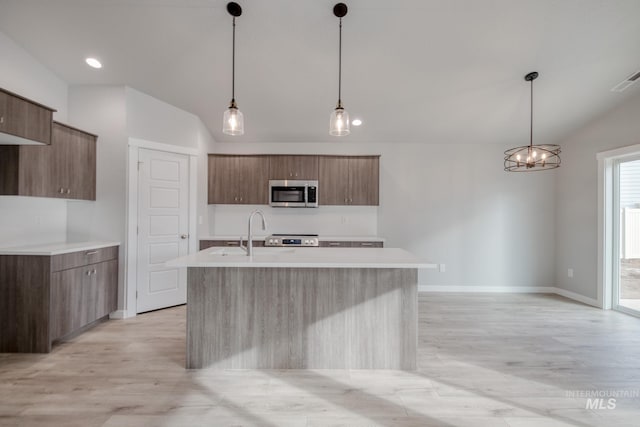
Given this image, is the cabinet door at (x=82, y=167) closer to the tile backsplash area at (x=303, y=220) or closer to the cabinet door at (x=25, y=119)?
the cabinet door at (x=25, y=119)

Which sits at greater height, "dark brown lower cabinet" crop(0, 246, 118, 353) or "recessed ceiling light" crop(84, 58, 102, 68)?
"recessed ceiling light" crop(84, 58, 102, 68)

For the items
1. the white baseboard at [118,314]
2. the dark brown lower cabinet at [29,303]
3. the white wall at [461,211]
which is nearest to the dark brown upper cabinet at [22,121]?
the dark brown lower cabinet at [29,303]

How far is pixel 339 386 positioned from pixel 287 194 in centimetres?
296

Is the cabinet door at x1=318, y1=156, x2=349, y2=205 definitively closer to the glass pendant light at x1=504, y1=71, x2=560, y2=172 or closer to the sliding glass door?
the glass pendant light at x1=504, y1=71, x2=560, y2=172

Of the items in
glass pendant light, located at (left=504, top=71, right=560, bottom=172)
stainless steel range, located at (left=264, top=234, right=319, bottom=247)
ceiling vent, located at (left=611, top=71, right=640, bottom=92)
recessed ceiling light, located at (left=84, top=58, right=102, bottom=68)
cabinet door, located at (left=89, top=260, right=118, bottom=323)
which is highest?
recessed ceiling light, located at (left=84, top=58, right=102, bottom=68)

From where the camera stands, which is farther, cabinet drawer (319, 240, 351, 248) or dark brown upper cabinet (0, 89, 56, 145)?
cabinet drawer (319, 240, 351, 248)

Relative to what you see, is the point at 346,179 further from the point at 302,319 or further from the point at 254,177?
the point at 302,319

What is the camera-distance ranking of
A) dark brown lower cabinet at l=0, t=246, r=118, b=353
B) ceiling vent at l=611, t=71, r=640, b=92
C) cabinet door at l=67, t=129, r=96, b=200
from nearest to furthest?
1. dark brown lower cabinet at l=0, t=246, r=118, b=353
2. cabinet door at l=67, t=129, r=96, b=200
3. ceiling vent at l=611, t=71, r=640, b=92

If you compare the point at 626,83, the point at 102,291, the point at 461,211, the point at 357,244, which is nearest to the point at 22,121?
the point at 102,291

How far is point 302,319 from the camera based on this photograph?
241 centimetres

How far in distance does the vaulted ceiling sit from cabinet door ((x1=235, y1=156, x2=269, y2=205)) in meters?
0.68

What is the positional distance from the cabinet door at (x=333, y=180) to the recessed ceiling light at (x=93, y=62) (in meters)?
2.89

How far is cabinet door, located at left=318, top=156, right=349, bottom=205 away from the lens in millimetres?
4676

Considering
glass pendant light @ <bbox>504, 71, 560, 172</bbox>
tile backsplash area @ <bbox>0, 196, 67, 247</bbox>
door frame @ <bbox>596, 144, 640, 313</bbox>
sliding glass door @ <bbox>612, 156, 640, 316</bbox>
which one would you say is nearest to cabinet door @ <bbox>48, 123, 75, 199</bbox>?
tile backsplash area @ <bbox>0, 196, 67, 247</bbox>
